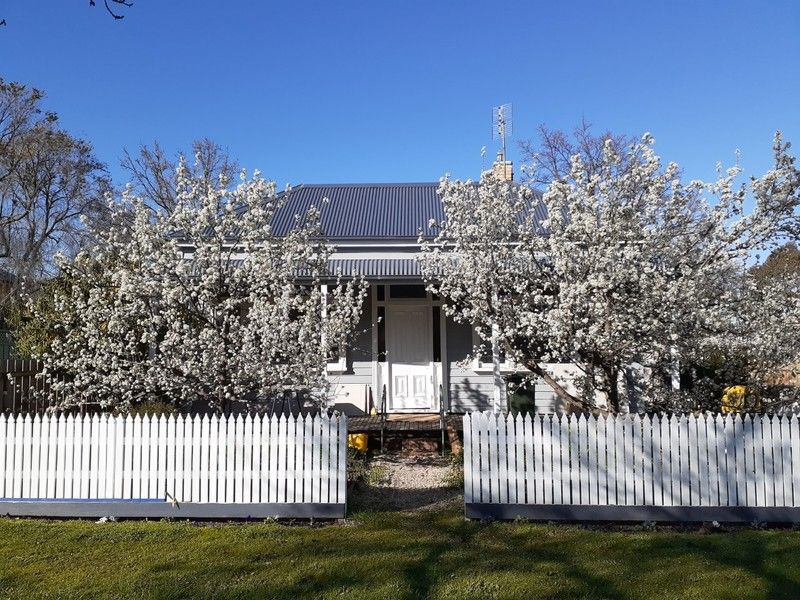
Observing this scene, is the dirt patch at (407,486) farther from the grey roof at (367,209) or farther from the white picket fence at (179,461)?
the grey roof at (367,209)

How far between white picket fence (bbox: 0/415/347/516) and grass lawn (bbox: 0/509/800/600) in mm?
315

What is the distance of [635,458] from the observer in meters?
6.50

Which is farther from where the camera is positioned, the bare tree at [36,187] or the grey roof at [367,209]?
the bare tree at [36,187]

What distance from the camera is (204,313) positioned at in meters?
7.69

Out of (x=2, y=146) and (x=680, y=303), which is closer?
(x=680, y=303)

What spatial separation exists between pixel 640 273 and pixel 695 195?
127cm

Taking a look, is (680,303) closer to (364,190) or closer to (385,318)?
(385,318)

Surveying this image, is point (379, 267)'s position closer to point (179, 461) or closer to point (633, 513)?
point (179, 461)

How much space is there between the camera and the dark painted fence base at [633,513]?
20.9 feet

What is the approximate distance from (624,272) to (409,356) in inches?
252

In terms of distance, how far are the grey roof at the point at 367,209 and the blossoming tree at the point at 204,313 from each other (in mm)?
3428

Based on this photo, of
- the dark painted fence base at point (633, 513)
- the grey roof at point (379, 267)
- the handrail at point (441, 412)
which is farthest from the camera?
the grey roof at point (379, 267)

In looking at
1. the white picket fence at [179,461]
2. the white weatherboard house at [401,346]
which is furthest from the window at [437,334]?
the white picket fence at [179,461]

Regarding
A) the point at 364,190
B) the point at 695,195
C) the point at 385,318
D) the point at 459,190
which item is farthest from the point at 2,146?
the point at 695,195
